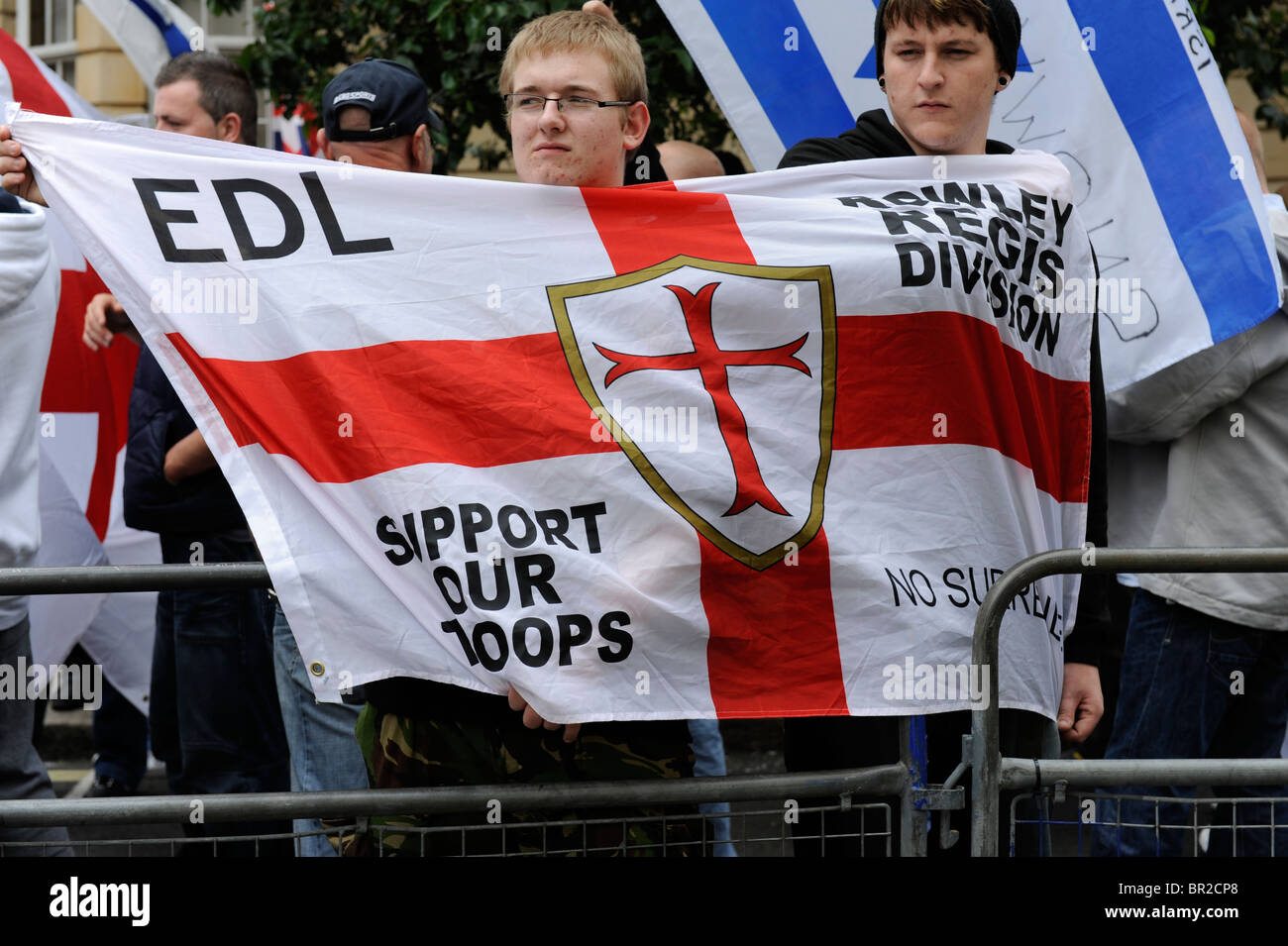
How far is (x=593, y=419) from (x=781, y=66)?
1611 millimetres

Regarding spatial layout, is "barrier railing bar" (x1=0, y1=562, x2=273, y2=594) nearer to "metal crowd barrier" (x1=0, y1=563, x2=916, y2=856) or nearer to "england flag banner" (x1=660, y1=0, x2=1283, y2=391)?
"metal crowd barrier" (x1=0, y1=563, x2=916, y2=856)

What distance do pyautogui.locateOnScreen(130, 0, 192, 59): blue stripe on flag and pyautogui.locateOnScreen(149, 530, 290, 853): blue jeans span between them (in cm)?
276

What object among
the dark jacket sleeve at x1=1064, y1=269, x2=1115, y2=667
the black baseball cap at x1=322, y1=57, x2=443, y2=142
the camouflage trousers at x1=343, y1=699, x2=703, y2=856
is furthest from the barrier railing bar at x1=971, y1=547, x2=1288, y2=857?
the black baseball cap at x1=322, y1=57, x2=443, y2=142

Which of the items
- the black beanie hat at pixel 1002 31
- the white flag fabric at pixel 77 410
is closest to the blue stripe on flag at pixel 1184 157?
the black beanie hat at pixel 1002 31

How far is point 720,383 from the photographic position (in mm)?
2900

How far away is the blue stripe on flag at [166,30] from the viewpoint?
6102 millimetres

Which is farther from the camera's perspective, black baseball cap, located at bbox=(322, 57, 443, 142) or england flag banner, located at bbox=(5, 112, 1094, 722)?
black baseball cap, located at bbox=(322, 57, 443, 142)

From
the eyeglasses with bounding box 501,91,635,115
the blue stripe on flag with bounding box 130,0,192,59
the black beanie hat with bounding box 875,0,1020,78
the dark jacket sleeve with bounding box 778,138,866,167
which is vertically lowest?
the dark jacket sleeve with bounding box 778,138,866,167

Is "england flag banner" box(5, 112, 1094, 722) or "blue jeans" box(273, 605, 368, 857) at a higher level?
"england flag banner" box(5, 112, 1094, 722)

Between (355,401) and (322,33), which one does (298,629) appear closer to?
(355,401)

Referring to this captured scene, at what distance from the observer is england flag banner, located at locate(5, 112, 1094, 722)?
9.12 ft

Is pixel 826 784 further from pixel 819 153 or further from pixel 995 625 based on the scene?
pixel 819 153

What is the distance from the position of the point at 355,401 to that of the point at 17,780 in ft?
4.69

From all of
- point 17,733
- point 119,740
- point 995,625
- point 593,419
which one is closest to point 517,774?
point 593,419
